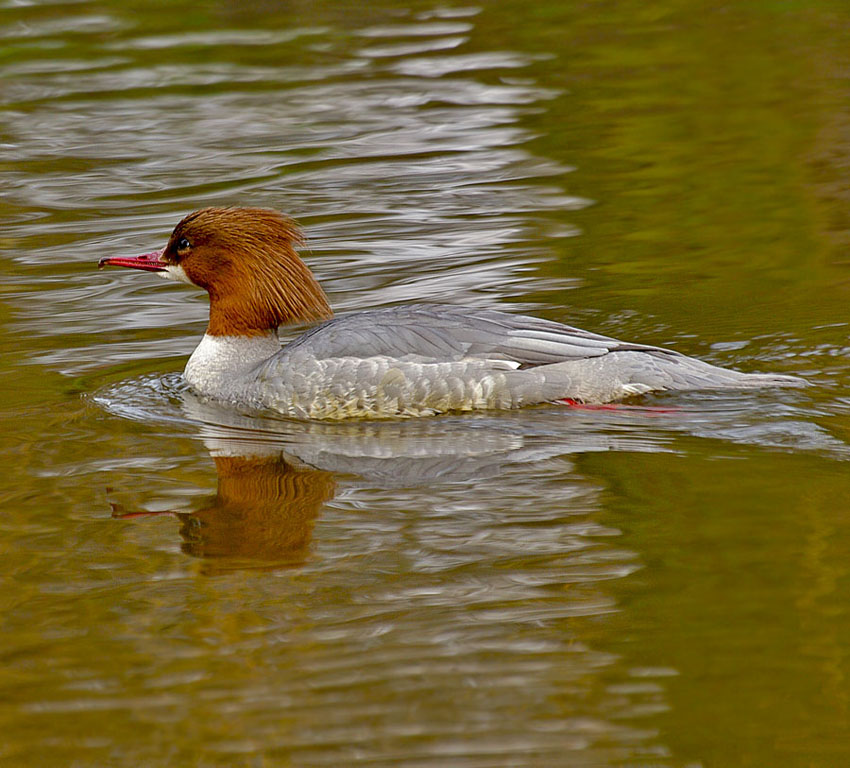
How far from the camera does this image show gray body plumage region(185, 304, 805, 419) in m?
6.77

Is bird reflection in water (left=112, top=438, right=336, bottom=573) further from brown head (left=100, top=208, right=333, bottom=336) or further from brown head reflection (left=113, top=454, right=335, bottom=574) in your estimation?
brown head (left=100, top=208, right=333, bottom=336)

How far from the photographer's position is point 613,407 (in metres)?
6.71

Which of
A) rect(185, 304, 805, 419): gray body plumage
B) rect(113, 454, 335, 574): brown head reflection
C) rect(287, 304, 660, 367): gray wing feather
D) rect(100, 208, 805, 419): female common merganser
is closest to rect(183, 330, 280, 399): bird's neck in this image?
rect(100, 208, 805, 419): female common merganser

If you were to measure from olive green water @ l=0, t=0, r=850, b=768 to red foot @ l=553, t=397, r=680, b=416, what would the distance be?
10 centimetres

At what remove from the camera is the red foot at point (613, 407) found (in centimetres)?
655

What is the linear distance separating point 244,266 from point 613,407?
80.8 inches

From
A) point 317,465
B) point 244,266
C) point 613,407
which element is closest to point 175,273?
point 244,266

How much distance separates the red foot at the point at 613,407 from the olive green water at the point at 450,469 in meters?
0.10

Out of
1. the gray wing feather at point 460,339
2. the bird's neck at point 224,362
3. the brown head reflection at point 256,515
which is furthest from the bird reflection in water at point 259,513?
the bird's neck at point 224,362

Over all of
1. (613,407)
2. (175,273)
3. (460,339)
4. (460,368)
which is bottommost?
(613,407)

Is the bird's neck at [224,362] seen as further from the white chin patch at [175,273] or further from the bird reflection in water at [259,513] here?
the bird reflection in water at [259,513]

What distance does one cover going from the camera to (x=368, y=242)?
1012cm

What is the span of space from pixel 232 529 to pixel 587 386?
203 cm

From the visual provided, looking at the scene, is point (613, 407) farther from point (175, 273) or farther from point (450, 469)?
point (175, 273)
